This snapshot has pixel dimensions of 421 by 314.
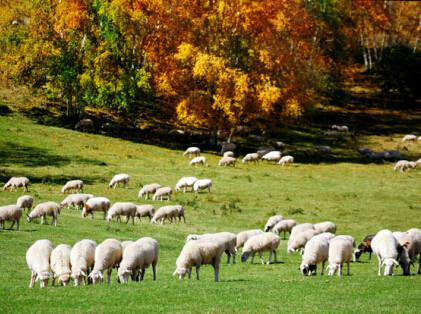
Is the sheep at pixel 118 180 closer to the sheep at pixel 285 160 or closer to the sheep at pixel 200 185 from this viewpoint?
the sheep at pixel 200 185

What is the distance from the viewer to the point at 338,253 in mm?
22141

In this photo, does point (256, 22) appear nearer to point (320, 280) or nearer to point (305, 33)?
point (305, 33)

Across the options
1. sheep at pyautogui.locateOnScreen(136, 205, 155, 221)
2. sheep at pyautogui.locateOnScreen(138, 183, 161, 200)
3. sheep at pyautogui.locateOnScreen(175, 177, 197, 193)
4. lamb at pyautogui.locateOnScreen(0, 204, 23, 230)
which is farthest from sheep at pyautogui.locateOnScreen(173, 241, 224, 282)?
sheep at pyautogui.locateOnScreen(175, 177, 197, 193)

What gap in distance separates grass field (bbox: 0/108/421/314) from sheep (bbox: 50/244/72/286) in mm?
1035

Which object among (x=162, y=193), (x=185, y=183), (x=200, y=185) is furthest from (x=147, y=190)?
(x=200, y=185)

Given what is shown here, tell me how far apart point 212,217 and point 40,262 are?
1736cm

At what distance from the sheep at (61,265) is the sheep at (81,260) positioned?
154 mm

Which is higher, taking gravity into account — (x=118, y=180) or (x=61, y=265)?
(x=118, y=180)

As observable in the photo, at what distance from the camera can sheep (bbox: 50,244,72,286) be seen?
19.6m

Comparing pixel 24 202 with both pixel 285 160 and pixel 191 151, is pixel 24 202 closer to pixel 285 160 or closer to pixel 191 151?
pixel 191 151

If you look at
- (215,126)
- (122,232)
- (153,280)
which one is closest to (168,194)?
(122,232)

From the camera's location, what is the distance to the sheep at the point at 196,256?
67.6 feet

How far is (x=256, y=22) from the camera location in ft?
206

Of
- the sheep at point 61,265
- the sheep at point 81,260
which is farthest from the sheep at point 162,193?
the sheep at point 61,265
